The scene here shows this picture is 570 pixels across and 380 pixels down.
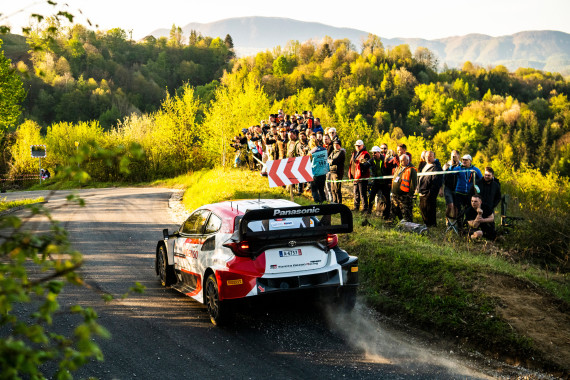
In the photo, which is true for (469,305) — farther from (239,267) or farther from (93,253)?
(93,253)

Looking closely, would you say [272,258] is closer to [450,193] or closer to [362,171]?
[450,193]

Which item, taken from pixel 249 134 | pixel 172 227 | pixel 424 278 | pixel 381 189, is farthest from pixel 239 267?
pixel 249 134

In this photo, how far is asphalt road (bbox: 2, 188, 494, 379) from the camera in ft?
18.8

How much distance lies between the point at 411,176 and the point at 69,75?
137m

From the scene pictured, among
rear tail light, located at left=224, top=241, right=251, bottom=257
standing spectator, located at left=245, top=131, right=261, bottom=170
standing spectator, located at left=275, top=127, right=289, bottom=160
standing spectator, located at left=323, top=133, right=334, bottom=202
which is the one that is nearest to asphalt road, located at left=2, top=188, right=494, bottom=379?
rear tail light, located at left=224, top=241, right=251, bottom=257

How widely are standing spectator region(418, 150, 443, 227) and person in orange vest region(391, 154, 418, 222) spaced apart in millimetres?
230

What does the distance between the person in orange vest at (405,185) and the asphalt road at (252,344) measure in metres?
6.06

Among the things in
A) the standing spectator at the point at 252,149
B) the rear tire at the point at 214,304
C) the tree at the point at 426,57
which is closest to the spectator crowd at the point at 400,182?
the standing spectator at the point at 252,149

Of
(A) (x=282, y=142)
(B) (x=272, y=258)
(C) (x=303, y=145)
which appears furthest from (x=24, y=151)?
(B) (x=272, y=258)

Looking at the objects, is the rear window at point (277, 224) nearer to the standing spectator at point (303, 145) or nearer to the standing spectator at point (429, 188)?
the standing spectator at point (429, 188)

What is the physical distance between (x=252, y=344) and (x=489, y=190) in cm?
840

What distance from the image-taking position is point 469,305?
23.9 feet

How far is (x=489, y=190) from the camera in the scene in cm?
1266

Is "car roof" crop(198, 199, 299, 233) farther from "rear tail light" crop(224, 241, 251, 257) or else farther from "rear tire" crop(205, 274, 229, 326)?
"rear tire" crop(205, 274, 229, 326)
